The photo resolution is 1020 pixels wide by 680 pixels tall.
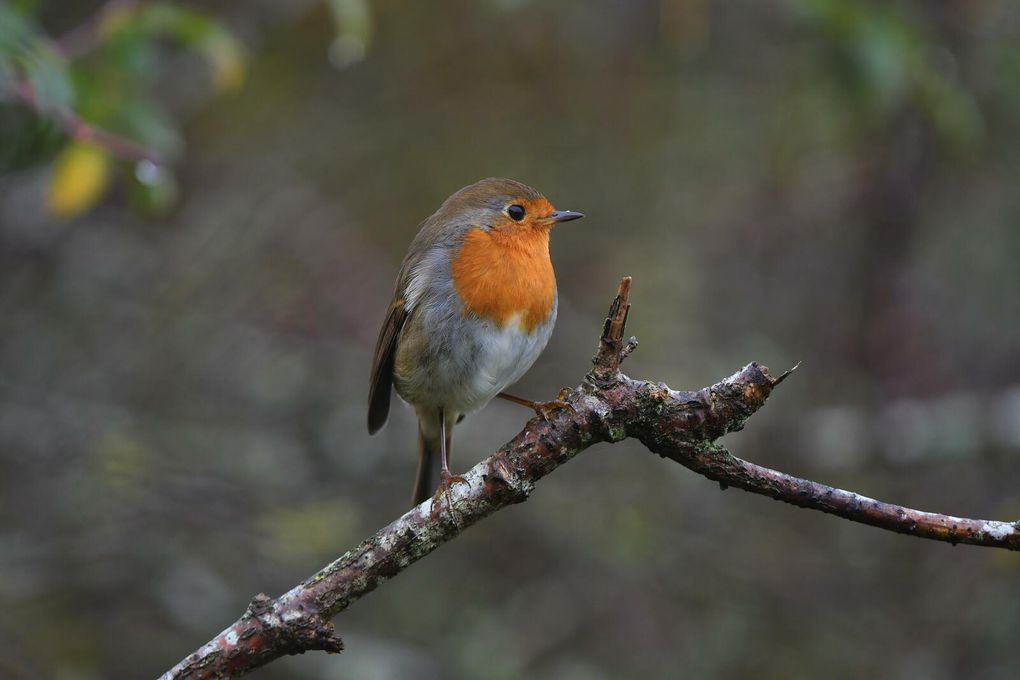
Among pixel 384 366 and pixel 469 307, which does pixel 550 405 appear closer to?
pixel 469 307

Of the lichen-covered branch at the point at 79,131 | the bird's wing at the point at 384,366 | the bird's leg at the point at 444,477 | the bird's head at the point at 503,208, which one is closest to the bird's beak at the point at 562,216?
the bird's head at the point at 503,208

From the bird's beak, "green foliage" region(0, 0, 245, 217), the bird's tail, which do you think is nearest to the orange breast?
the bird's beak

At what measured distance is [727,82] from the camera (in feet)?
21.7

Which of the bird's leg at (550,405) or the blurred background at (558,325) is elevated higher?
the blurred background at (558,325)

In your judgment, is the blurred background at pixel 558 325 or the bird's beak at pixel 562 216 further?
the blurred background at pixel 558 325

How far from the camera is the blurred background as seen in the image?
4.45m

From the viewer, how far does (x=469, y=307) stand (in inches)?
128

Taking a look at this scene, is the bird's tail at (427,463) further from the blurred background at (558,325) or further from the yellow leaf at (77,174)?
the yellow leaf at (77,174)

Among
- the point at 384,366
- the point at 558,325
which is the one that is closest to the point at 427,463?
the point at 384,366

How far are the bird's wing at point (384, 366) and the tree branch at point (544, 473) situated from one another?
138 centimetres

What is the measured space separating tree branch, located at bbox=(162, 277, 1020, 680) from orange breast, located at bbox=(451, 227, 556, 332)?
3.56 feet

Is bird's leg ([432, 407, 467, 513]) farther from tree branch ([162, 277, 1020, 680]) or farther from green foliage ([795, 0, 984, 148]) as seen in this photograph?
green foliage ([795, 0, 984, 148])

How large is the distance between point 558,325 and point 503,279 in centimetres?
275

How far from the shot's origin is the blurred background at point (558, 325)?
175 inches
